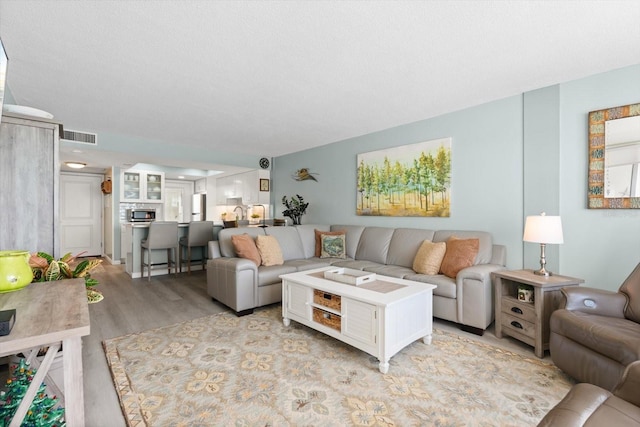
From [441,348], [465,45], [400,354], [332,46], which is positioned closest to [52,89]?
[332,46]

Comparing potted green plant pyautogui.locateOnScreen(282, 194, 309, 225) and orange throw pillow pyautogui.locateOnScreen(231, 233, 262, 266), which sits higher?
potted green plant pyautogui.locateOnScreen(282, 194, 309, 225)

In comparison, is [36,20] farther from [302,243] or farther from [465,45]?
[302,243]

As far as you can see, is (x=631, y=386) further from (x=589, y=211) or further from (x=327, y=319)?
(x=589, y=211)

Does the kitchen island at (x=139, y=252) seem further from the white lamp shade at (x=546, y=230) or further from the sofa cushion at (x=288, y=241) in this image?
the white lamp shade at (x=546, y=230)

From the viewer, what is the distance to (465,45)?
220 centimetres

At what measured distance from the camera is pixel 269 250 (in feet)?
12.5

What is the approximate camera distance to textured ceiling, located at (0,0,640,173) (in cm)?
183

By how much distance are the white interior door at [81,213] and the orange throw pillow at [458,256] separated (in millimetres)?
8159

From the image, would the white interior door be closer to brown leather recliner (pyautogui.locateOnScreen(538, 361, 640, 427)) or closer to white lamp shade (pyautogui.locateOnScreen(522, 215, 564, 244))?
white lamp shade (pyautogui.locateOnScreen(522, 215, 564, 244))

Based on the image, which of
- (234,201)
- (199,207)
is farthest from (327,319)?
(199,207)

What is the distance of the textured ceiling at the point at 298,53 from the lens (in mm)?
1828

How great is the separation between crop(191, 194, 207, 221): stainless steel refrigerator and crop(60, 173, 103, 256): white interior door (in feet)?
7.51

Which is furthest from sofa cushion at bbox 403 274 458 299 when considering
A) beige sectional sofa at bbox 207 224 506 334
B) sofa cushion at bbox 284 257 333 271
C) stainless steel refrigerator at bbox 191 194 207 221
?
stainless steel refrigerator at bbox 191 194 207 221

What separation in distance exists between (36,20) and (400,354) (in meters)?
3.42
